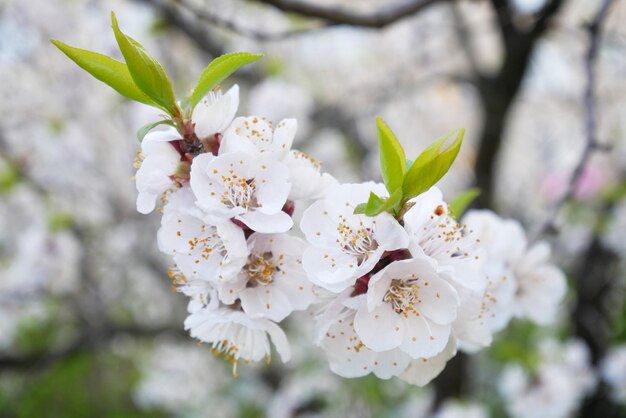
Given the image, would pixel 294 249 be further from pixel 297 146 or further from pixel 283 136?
pixel 297 146

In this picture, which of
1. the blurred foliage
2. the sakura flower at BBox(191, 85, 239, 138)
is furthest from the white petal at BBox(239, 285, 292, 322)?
the blurred foliage

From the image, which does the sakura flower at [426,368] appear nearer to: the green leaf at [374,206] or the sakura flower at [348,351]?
the sakura flower at [348,351]

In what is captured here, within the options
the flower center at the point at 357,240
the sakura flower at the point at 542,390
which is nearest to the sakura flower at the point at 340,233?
the flower center at the point at 357,240

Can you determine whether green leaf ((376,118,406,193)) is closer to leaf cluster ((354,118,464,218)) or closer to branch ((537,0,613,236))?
leaf cluster ((354,118,464,218))

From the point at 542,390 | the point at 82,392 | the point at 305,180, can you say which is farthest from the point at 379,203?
the point at 82,392

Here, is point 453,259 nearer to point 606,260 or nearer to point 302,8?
point 302,8

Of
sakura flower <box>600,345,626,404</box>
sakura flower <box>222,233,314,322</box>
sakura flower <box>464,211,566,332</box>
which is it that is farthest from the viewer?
sakura flower <box>600,345,626,404</box>

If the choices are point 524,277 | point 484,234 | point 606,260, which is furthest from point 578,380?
point 484,234
